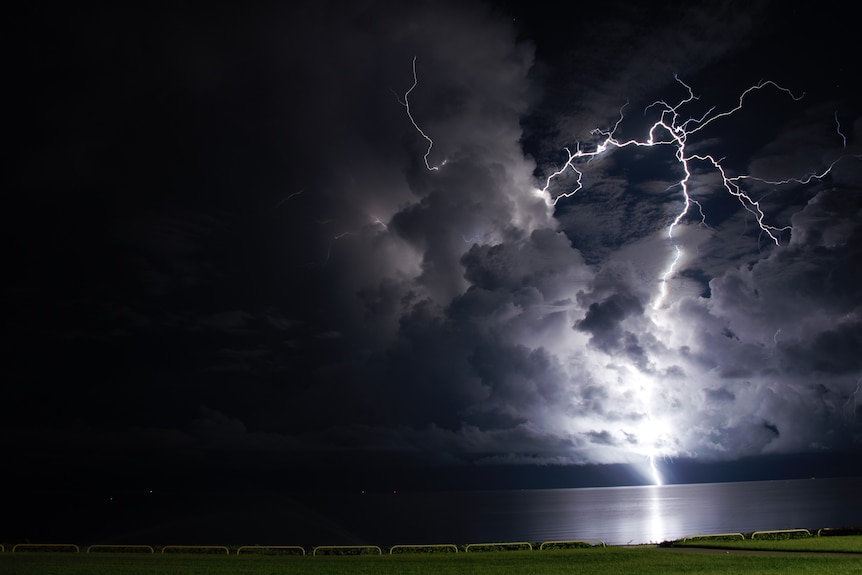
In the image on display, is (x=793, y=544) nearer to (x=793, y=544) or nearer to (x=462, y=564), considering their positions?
(x=793, y=544)

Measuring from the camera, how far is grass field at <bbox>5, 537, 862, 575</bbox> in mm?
20406

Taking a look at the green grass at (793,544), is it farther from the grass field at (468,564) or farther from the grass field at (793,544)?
the grass field at (468,564)

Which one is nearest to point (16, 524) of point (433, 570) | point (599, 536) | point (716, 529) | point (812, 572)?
point (599, 536)

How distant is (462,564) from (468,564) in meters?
0.22

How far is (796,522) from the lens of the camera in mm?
94812

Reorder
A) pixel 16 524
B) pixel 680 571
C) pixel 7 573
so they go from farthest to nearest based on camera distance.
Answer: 1. pixel 16 524
2. pixel 7 573
3. pixel 680 571

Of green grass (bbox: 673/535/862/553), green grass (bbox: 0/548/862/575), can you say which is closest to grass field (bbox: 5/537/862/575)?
green grass (bbox: 0/548/862/575)

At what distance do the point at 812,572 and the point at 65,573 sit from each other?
76.6ft

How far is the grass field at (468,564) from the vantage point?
20.4 m

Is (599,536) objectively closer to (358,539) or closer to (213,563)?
(358,539)

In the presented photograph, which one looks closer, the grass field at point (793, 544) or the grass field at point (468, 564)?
the grass field at point (468, 564)

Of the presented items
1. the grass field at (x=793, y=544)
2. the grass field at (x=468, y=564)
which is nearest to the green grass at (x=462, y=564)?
the grass field at (x=468, y=564)

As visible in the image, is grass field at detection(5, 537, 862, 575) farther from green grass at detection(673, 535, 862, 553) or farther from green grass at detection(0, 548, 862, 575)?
green grass at detection(673, 535, 862, 553)

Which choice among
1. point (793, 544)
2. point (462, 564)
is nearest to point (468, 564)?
point (462, 564)
